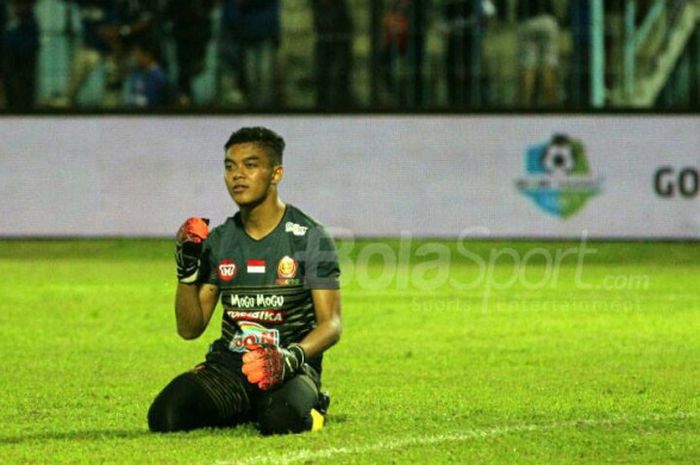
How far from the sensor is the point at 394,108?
2391 centimetres

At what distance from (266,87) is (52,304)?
772 cm

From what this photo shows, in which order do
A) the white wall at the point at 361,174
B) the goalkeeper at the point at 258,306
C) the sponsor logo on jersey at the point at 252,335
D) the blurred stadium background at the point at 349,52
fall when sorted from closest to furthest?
1. the goalkeeper at the point at 258,306
2. the sponsor logo on jersey at the point at 252,335
3. the white wall at the point at 361,174
4. the blurred stadium background at the point at 349,52

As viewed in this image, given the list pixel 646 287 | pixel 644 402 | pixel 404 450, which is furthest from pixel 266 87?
pixel 404 450

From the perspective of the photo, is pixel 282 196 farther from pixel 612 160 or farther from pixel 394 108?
pixel 612 160

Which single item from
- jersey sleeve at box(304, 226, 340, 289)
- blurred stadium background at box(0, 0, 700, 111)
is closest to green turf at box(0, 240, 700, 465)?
jersey sleeve at box(304, 226, 340, 289)

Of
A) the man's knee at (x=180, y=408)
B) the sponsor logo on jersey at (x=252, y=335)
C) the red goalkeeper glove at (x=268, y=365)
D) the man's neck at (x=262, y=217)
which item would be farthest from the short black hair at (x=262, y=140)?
the man's knee at (x=180, y=408)

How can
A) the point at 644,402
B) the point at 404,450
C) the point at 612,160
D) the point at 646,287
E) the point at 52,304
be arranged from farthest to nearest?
the point at 612,160, the point at 646,287, the point at 52,304, the point at 644,402, the point at 404,450

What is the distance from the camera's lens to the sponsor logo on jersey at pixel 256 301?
29.7 ft

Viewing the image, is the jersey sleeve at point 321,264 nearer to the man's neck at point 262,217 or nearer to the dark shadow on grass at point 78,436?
the man's neck at point 262,217

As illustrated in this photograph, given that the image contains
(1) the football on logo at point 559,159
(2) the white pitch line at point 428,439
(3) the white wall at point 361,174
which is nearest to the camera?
(2) the white pitch line at point 428,439

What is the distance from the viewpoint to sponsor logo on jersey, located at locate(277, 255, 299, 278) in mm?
9039

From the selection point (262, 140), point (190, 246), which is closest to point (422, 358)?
point (262, 140)

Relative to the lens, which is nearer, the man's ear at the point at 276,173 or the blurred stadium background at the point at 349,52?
the man's ear at the point at 276,173

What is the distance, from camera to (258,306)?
9.05 meters
